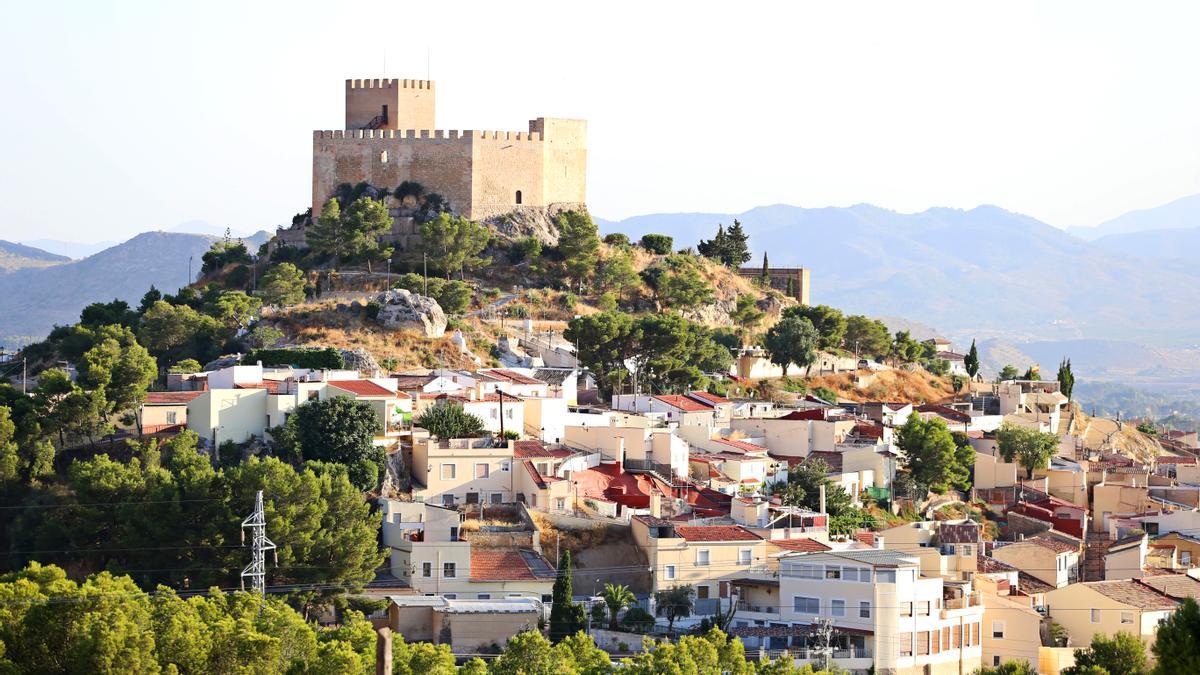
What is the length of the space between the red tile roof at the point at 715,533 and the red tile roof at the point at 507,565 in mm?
3014

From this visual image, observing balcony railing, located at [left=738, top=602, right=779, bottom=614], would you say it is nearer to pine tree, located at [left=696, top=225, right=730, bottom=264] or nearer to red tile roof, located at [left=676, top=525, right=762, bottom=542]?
red tile roof, located at [left=676, top=525, right=762, bottom=542]

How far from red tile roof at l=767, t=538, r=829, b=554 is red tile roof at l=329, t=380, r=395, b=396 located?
1093 centimetres

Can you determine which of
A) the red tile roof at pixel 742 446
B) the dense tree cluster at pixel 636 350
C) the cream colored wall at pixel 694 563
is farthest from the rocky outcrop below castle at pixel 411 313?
the cream colored wall at pixel 694 563

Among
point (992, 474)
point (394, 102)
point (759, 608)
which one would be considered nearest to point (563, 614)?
point (759, 608)

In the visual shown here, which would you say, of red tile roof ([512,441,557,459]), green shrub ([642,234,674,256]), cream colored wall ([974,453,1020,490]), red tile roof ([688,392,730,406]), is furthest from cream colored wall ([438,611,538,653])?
green shrub ([642,234,674,256])

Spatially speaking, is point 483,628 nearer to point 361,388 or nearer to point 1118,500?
point 361,388

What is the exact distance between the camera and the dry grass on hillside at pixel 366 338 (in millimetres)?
60375

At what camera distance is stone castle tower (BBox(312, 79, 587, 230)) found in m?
73.3

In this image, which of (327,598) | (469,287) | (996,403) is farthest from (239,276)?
(327,598)

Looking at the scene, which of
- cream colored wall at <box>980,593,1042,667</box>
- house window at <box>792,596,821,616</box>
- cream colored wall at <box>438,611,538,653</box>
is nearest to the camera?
cream colored wall at <box>438,611,538,653</box>

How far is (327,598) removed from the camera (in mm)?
39625

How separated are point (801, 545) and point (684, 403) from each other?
47.6 ft

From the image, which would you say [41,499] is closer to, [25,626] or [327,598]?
[327,598]

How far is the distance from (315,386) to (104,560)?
8363 mm
